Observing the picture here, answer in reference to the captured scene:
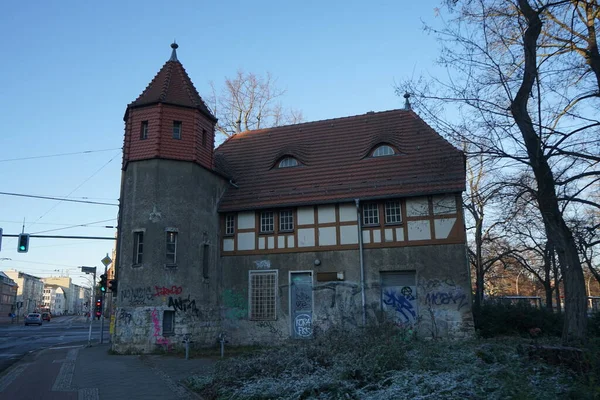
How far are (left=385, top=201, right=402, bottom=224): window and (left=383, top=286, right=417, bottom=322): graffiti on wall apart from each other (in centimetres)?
264

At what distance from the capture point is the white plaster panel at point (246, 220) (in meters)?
22.1

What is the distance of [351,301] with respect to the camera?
64.9 feet

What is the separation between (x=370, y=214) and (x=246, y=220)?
18.2ft

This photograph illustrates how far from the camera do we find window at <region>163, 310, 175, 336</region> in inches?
760

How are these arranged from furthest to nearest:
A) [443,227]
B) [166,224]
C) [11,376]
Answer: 1. [166,224]
2. [443,227]
3. [11,376]

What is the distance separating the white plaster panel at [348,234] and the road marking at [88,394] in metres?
11.4

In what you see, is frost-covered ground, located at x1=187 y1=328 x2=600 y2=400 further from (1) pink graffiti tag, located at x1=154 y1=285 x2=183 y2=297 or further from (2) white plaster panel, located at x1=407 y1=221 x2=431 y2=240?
(1) pink graffiti tag, located at x1=154 y1=285 x2=183 y2=297

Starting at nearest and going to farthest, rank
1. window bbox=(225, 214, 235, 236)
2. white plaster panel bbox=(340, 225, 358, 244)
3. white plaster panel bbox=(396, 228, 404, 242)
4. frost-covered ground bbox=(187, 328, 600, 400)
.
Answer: frost-covered ground bbox=(187, 328, 600, 400) → white plaster panel bbox=(396, 228, 404, 242) → white plaster panel bbox=(340, 225, 358, 244) → window bbox=(225, 214, 235, 236)

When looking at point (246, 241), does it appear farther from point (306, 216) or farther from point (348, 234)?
point (348, 234)

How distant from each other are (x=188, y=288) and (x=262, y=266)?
3219mm

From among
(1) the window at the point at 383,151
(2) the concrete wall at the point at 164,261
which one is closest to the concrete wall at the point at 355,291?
(2) the concrete wall at the point at 164,261

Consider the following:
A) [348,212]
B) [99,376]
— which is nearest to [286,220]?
[348,212]

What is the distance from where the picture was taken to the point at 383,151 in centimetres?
2209

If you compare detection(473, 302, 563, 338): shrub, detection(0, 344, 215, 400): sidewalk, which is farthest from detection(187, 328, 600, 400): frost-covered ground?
detection(473, 302, 563, 338): shrub
